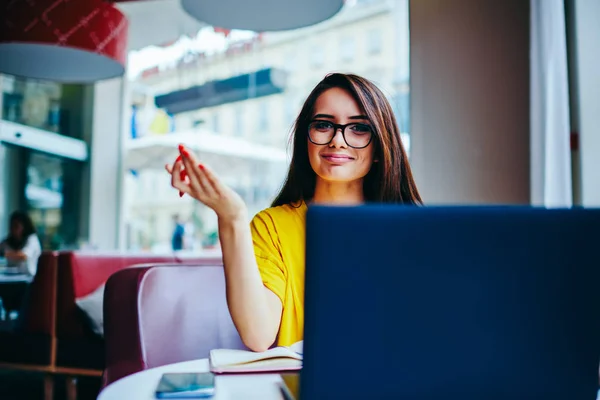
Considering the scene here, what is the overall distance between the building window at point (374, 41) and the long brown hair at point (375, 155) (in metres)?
12.4

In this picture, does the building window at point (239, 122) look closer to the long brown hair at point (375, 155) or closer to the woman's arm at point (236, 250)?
the long brown hair at point (375, 155)

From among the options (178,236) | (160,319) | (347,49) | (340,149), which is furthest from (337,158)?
(347,49)

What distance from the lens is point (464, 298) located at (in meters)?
0.53

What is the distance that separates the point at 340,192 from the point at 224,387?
0.63 metres

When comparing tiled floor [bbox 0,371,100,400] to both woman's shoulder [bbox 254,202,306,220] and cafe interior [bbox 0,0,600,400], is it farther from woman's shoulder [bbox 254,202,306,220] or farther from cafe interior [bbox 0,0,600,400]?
woman's shoulder [bbox 254,202,306,220]

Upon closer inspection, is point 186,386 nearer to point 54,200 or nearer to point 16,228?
point 16,228

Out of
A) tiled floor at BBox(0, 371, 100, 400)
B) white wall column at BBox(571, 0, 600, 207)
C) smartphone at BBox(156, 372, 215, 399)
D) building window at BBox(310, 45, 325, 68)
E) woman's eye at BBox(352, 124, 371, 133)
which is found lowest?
tiled floor at BBox(0, 371, 100, 400)

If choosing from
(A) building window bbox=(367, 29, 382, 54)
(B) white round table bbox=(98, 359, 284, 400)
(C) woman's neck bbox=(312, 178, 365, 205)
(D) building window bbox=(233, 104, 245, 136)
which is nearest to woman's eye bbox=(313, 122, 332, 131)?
(C) woman's neck bbox=(312, 178, 365, 205)

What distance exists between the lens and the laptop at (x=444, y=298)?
51 cm

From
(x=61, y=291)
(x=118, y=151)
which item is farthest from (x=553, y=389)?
(x=118, y=151)

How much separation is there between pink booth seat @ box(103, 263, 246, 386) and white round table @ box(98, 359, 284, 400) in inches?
14.5

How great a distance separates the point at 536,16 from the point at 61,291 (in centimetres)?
285

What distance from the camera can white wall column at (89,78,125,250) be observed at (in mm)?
6848

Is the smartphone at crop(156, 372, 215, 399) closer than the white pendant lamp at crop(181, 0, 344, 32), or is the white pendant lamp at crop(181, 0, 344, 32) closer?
the smartphone at crop(156, 372, 215, 399)
